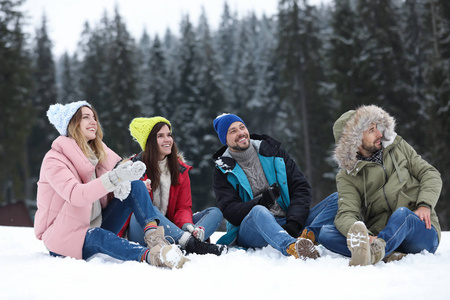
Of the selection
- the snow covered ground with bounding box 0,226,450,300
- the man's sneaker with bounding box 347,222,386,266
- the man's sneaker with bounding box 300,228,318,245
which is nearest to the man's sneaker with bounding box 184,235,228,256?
the snow covered ground with bounding box 0,226,450,300

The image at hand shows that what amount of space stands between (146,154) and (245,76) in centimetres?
2923

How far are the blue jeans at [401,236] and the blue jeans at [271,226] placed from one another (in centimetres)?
30

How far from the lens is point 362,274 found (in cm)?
289

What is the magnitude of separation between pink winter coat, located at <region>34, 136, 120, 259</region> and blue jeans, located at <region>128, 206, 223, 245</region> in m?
0.69

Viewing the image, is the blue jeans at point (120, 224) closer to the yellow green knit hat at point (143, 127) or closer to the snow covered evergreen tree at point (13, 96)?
the yellow green knit hat at point (143, 127)

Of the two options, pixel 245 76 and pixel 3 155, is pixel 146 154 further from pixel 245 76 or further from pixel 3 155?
pixel 245 76

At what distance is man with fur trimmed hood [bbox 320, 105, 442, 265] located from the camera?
3.54 meters

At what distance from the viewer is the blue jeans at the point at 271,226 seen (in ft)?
12.3

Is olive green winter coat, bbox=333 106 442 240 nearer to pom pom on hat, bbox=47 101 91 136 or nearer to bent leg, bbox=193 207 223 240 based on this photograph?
bent leg, bbox=193 207 223 240

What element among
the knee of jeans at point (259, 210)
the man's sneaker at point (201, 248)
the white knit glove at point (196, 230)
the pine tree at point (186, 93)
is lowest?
the man's sneaker at point (201, 248)

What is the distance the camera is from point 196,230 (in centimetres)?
420

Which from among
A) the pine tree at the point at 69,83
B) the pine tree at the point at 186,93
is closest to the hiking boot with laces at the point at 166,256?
the pine tree at the point at 186,93

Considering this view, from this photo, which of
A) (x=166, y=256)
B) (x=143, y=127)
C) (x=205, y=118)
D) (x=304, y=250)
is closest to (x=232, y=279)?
(x=166, y=256)

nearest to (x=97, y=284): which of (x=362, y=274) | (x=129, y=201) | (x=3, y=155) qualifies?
(x=129, y=201)
